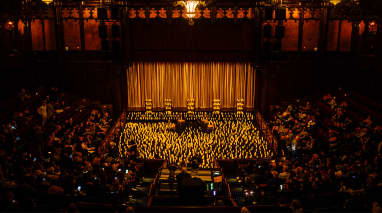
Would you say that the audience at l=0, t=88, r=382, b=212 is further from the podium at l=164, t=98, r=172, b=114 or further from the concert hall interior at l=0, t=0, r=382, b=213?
the podium at l=164, t=98, r=172, b=114

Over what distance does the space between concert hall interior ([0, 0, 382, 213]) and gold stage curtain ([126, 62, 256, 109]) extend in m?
0.06

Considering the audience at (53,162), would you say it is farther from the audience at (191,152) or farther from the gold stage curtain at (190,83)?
the gold stage curtain at (190,83)

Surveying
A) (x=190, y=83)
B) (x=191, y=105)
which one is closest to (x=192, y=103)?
(x=191, y=105)

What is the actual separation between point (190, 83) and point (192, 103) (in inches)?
47.3

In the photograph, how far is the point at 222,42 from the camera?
74.2ft

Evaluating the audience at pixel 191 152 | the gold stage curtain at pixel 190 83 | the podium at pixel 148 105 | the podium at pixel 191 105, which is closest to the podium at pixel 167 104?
the gold stage curtain at pixel 190 83

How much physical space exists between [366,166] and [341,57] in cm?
993

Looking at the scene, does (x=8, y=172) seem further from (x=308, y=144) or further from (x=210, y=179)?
(x=308, y=144)

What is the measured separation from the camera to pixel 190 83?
78.7 ft

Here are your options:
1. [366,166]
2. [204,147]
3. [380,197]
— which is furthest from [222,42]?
[380,197]

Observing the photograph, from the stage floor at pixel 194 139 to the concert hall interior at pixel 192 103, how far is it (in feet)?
0.31

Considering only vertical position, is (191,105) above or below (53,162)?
above

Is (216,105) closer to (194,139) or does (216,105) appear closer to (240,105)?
(240,105)

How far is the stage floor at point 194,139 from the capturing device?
57.3ft
